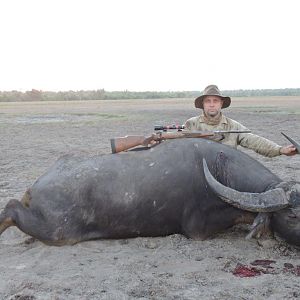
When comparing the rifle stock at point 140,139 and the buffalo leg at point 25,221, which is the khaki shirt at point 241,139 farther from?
the buffalo leg at point 25,221

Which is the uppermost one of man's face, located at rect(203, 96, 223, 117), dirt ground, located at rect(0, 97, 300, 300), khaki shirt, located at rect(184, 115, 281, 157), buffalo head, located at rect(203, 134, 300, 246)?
man's face, located at rect(203, 96, 223, 117)

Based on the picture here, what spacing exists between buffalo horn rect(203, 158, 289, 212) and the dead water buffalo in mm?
393

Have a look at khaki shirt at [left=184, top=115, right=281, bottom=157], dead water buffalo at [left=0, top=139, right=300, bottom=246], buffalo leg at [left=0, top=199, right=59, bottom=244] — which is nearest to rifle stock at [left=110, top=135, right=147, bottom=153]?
dead water buffalo at [left=0, top=139, right=300, bottom=246]

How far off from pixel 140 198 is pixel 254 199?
137cm

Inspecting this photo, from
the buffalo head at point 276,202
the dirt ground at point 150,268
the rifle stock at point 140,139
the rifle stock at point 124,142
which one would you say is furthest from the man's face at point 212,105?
the buffalo head at point 276,202

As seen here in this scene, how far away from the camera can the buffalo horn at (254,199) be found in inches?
197

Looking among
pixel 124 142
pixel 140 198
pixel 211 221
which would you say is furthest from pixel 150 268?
pixel 124 142

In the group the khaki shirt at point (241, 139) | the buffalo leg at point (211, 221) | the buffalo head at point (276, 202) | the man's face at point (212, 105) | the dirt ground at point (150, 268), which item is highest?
the man's face at point (212, 105)

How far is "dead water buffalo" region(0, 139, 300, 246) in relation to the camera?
221 inches

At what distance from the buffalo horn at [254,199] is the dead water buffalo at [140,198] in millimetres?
393

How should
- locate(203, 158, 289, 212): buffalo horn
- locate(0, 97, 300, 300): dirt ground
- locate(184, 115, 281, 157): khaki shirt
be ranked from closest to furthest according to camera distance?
locate(0, 97, 300, 300): dirt ground
locate(203, 158, 289, 212): buffalo horn
locate(184, 115, 281, 157): khaki shirt

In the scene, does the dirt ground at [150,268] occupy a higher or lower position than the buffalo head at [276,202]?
lower

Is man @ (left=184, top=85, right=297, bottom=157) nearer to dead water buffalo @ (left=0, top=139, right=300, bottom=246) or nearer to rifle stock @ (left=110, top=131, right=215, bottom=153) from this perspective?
rifle stock @ (left=110, top=131, right=215, bottom=153)

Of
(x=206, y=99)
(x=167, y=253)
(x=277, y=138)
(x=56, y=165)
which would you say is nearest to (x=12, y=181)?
(x=56, y=165)
